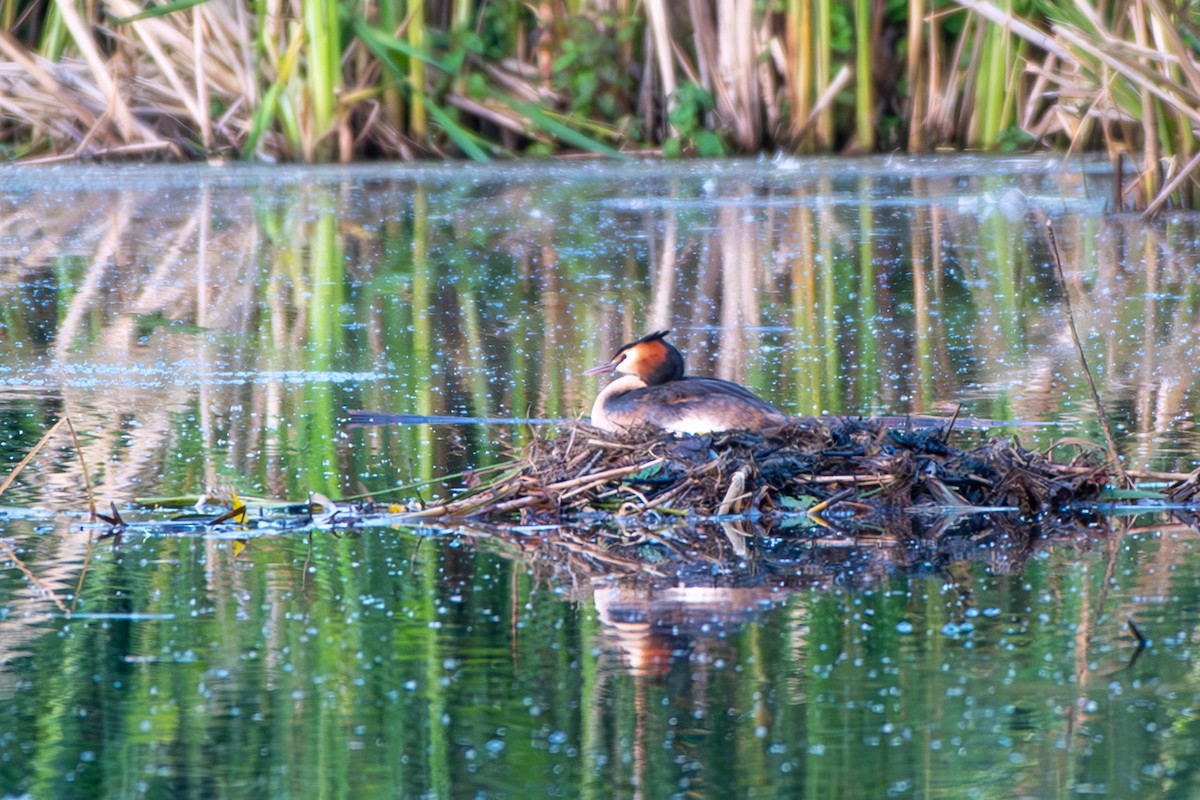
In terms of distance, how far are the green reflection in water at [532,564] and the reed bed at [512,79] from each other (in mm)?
3254

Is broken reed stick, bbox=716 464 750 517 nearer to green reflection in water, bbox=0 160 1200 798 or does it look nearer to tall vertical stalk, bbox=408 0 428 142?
green reflection in water, bbox=0 160 1200 798

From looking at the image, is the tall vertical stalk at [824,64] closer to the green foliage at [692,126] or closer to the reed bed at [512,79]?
the reed bed at [512,79]

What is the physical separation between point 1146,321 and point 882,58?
7.73 m

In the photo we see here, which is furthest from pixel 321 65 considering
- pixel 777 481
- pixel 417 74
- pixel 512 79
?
pixel 777 481

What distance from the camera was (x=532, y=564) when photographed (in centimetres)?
430

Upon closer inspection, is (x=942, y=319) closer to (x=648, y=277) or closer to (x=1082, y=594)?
(x=648, y=277)

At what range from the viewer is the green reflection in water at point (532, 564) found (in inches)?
122

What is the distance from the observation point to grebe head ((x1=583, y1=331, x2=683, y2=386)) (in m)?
5.61

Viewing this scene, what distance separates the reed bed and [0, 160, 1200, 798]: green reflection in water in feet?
10.7

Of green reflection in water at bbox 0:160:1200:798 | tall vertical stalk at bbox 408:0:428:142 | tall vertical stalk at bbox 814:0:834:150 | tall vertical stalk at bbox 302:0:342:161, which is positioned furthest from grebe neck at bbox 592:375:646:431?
tall vertical stalk at bbox 814:0:834:150

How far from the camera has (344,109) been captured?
47.5 feet

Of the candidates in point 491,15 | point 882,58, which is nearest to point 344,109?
point 491,15

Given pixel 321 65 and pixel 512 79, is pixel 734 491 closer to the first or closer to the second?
pixel 321 65

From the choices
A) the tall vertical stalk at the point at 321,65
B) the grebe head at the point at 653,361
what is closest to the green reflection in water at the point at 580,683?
the grebe head at the point at 653,361
